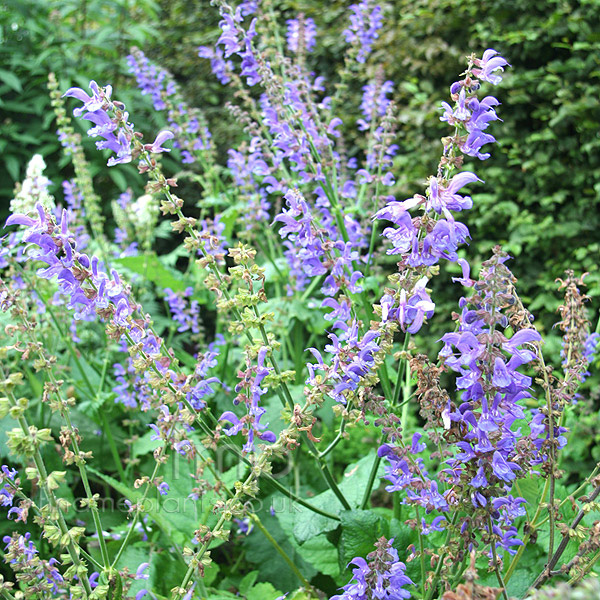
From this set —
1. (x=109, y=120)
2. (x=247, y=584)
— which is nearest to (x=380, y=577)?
(x=247, y=584)

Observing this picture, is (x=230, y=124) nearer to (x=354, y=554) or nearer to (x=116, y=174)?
(x=116, y=174)

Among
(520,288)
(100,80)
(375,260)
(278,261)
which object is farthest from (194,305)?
(100,80)

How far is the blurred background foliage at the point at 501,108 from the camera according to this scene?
377cm

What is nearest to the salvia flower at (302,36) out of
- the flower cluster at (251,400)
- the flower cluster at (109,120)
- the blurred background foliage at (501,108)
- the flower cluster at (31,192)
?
the blurred background foliage at (501,108)

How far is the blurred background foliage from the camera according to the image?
3.77 m

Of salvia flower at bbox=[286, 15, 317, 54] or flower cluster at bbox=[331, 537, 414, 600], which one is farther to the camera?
salvia flower at bbox=[286, 15, 317, 54]

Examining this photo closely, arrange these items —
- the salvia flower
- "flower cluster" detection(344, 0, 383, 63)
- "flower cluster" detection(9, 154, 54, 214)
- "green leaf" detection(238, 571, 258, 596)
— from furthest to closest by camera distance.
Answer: the salvia flower, "flower cluster" detection(344, 0, 383, 63), "flower cluster" detection(9, 154, 54, 214), "green leaf" detection(238, 571, 258, 596)

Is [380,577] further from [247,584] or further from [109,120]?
[109,120]

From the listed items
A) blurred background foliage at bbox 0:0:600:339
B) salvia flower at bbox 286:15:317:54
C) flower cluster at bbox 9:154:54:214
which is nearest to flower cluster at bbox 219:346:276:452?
flower cluster at bbox 9:154:54:214

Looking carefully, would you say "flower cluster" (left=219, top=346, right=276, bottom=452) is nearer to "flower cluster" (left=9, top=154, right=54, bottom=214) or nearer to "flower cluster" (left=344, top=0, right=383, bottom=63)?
"flower cluster" (left=9, top=154, right=54, bottom=214)

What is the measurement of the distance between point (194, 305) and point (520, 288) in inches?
88.8

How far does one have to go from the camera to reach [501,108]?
415 centimetres

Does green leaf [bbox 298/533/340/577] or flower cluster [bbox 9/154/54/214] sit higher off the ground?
flower cluster [bbox 9/154/54/214]

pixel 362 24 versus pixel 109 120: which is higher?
pixel 362 24
